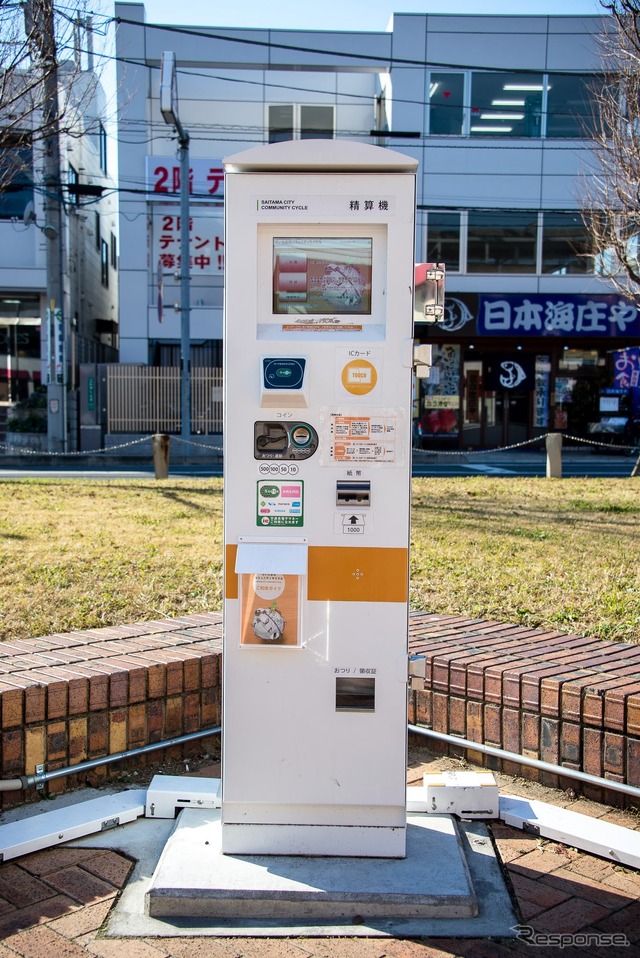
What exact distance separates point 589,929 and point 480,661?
54.2 inches

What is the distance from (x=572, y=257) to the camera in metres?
27.2

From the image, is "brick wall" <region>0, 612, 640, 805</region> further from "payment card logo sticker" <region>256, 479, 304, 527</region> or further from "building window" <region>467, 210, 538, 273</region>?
"building window" <region>467, 210, 538, 273</region>

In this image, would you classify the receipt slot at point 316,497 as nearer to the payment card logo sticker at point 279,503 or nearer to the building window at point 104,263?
the payment card logo sticker at point 279,503

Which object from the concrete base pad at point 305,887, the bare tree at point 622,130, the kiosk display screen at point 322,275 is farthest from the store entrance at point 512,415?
the concrete base pad at point 305,887

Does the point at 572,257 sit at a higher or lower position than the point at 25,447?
higher

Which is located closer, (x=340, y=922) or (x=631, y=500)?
(x=340, y=922)

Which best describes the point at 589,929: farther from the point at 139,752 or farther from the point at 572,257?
the point at 572,257

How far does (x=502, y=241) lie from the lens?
1056 inches

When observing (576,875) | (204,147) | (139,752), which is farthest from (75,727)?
(204,147)

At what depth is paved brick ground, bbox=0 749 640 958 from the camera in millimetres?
2762

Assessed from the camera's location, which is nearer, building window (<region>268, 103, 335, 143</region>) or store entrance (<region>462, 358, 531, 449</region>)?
building window (<region>268, 103, 335, 143</region>)

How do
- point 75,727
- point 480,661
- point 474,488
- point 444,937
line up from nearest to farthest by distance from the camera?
point 444,937 < point 75,727 < point 480,661 < point 474,488

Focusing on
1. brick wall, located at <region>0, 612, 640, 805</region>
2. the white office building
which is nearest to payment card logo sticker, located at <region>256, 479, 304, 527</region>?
brick wall, located at <region>0, 612, 640, 805</region>

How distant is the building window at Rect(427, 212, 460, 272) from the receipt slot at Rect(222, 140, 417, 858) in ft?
79.2
